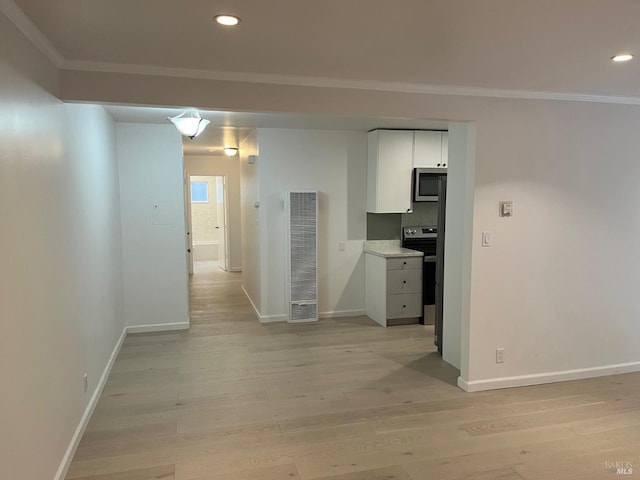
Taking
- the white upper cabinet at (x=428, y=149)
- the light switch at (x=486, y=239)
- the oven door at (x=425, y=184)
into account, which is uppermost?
the white upper cabinet at (x=428, y=149)

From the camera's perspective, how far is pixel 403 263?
18.8 feet

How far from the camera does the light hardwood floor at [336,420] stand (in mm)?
2756

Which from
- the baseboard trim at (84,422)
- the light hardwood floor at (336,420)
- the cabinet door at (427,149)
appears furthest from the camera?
the cabinet door at (427,149)

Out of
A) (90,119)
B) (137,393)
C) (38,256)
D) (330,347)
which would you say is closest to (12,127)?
(38,256)

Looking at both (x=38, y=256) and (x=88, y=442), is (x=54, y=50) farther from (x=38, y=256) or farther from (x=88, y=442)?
(x=88, y=442)

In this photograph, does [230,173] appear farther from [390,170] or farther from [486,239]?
[486,239]

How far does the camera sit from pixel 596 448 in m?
2.96

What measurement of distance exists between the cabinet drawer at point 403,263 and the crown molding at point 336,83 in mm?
2518

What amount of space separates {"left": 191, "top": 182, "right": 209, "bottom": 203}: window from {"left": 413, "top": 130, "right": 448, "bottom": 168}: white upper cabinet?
7623 mm

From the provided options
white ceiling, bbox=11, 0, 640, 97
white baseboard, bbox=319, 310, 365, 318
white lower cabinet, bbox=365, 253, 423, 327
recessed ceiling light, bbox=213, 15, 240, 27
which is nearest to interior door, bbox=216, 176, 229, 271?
white baseboard, bbox=319, 310, 365, 318

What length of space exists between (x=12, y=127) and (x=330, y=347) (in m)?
3.70

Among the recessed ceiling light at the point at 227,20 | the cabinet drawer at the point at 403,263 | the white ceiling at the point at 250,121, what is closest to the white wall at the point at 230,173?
the white ceiling at the point at 250,121

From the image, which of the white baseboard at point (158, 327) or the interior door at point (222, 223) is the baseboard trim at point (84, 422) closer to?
the white baseboard at point (158, 327)

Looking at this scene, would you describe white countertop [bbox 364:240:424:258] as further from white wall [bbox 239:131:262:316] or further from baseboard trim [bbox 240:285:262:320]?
baseboard trim [bbox 240:285:262:320]
